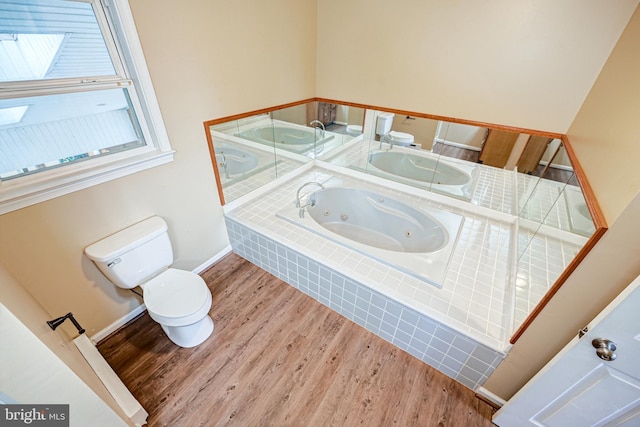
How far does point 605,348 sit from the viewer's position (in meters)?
0.89

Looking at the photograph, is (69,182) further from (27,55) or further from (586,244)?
(586,244)

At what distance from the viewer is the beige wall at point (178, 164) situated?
1290 mm

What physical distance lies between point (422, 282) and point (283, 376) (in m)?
1.06

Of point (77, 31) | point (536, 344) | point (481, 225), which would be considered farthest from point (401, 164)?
point (77, 31)

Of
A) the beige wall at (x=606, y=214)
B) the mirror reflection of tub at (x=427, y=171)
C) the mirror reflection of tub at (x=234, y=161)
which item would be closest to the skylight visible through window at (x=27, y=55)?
the mirror reflection of tub at (x=234, y=161)

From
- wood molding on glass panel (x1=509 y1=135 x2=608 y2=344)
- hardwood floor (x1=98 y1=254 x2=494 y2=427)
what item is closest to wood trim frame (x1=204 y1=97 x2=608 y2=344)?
wood molding on glass panel (x1=509 y1=135 x2=608 y2=344)

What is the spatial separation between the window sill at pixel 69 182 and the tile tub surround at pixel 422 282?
0.81 m

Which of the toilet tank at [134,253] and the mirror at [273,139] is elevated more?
the mirror at [273,139]

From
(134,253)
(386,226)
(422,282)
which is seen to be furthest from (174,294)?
(386,226)

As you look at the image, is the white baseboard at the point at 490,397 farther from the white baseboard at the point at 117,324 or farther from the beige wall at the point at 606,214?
the white baseboard at the point at 117,324

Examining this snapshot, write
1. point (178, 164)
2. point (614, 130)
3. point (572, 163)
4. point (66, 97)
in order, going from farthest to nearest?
point (178, 164) → point (572, 163) → point (66, 97) → point (614, 130)

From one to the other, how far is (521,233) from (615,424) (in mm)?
1265

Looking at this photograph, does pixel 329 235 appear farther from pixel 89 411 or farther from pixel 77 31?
pixel 77 31

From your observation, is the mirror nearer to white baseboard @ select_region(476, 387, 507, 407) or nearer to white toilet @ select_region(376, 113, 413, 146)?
white toilet @ select_region(376, 113, 413, 146)
